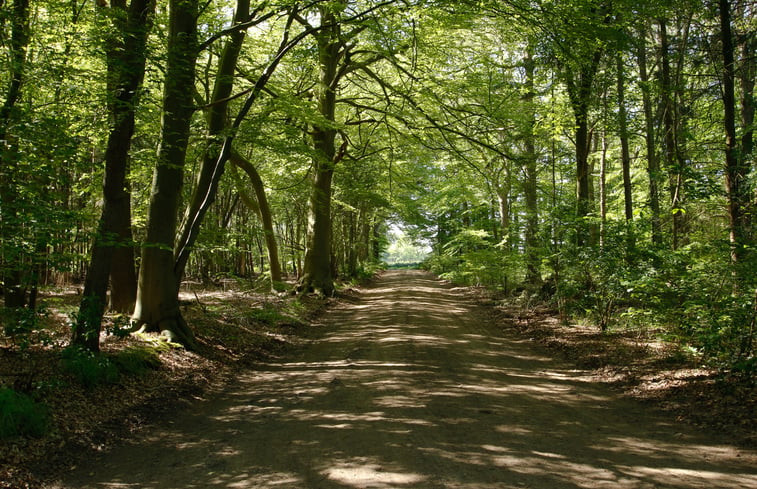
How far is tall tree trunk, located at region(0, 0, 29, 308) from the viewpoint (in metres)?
4.81

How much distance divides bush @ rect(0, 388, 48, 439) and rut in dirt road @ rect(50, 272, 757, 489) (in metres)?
0.71

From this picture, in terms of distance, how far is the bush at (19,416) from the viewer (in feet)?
14.2

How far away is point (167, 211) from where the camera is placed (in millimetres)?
8516

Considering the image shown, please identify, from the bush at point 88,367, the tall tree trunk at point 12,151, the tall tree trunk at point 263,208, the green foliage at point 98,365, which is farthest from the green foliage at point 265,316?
the tall tree trunk at point 12,151

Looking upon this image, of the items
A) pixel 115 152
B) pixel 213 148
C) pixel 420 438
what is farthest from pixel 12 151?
pixel 420 438

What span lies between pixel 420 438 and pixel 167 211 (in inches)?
244

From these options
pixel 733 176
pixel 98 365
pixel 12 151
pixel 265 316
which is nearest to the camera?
pixel 12 151

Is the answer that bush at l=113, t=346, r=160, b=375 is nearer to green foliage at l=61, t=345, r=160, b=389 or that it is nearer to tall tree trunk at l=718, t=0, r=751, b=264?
green foliage at l=61, t=345, r=160, b=389

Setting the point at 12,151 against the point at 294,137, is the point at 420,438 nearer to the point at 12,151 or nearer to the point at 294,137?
the point at 12,151

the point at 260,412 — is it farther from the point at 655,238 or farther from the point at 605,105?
the point at 605,105

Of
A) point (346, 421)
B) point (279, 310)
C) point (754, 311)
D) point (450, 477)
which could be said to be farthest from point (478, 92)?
point (450, 477)

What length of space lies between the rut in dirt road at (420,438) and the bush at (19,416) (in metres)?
0.71

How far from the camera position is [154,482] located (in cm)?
401

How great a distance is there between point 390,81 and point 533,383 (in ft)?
46.8
